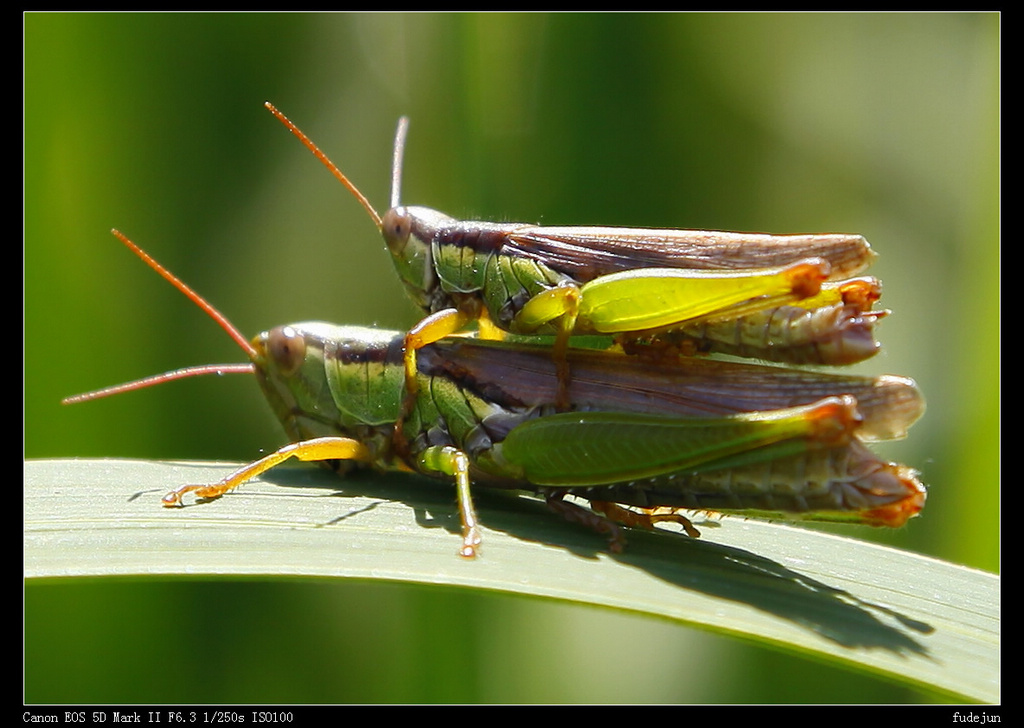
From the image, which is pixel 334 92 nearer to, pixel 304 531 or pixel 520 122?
pixel 520 122

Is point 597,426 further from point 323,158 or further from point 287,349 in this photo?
point 323,158

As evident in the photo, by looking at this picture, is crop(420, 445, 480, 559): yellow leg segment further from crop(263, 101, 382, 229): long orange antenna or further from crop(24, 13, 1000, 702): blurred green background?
crop(263, 101, 382, 229): long orange antenna

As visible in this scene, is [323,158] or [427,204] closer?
[323,158]

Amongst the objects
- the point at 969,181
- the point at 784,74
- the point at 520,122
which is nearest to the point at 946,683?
the point at 520,122

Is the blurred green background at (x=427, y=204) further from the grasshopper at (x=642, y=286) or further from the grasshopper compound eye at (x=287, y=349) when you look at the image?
the grasshopper compound eye at (x=287, y=349)

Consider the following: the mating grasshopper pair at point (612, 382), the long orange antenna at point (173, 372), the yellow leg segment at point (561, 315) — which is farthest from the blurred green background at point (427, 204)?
the yellow leg segment at point (561, 315)

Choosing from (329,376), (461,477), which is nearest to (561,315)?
(461,477)

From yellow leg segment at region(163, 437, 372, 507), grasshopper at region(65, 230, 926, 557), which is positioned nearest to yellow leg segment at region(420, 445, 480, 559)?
grasshopper at region(65, 230, 926, 557)
